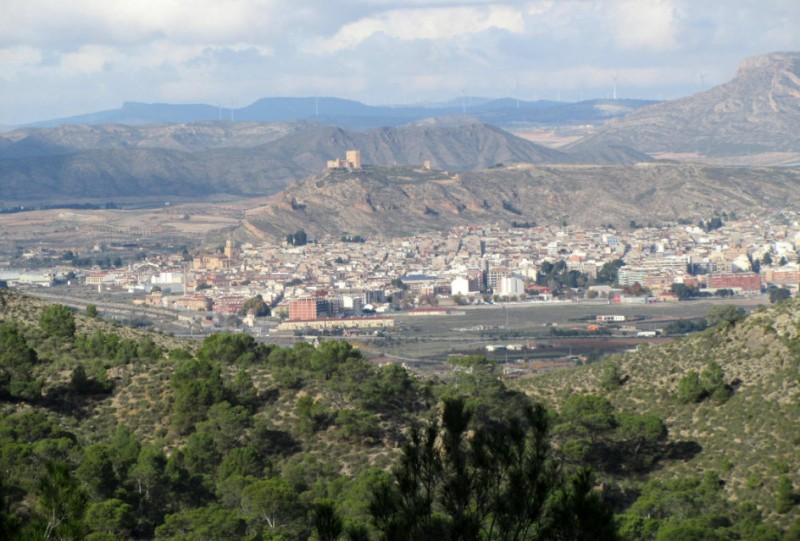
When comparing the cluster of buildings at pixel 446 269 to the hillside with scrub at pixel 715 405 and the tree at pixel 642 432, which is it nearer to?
the hillside with scrub at pixel 715 405

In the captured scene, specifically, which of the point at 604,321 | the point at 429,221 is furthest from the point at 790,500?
the point at 429,221

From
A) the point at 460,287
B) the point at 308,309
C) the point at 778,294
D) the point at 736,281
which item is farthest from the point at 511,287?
the point at 778,294

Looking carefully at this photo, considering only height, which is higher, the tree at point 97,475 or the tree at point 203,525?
the tree at point 97,475

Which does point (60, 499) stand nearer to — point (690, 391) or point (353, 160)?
point (690, 391)

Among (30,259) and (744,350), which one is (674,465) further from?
(30,259)

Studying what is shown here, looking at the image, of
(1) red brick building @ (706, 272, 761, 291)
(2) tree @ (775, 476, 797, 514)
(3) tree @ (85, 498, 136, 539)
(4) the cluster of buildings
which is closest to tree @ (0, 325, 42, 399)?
(3) tree @ (85, 498, 136, 539)

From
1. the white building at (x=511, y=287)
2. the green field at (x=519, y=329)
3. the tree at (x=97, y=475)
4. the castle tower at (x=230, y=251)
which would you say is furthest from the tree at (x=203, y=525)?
the castle tower at (x=230, y=251)
